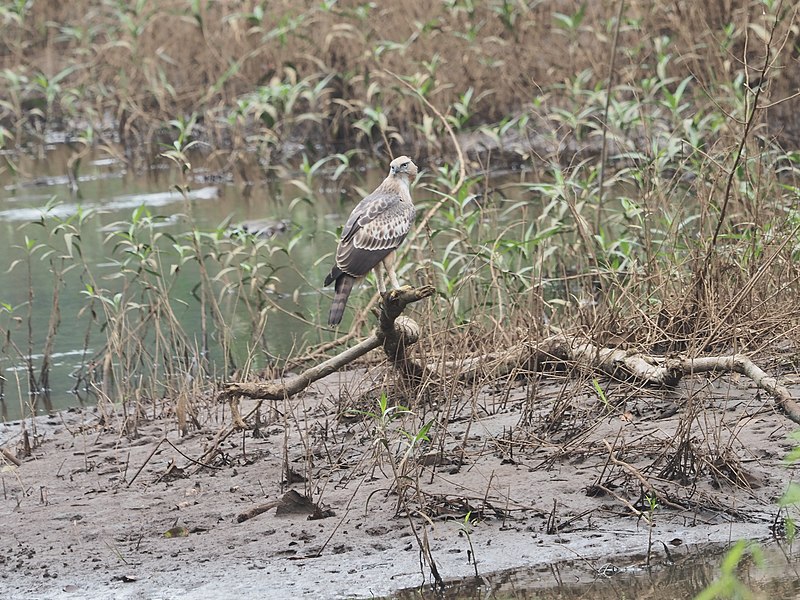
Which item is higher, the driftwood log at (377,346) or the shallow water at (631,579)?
the driftwood log at (377,346)

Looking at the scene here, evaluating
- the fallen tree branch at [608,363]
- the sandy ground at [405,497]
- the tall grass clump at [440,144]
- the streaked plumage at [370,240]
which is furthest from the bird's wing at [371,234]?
the sandy ground at [405,497]

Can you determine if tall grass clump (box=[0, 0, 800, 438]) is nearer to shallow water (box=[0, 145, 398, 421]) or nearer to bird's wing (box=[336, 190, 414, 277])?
shallow water (box=[0, 145, 398, 421])

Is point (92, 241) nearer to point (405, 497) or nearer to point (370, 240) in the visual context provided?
point (370, 240)


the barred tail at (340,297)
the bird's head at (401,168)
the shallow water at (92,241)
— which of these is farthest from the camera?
the shallow water at (92,241)

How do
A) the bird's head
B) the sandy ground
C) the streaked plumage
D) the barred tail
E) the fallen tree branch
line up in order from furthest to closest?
the bird's head
the streaked plumage
the barred tail
the fallen tree branch
the sandy ground

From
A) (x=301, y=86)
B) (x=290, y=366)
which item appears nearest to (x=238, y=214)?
(x=301, y=86)

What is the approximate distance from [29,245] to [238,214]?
16.3 ft

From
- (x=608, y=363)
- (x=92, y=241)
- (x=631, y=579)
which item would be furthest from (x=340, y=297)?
(x=92, y=241)

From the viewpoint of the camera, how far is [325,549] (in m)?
4.75

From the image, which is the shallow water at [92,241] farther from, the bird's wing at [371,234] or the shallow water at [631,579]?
the shallow water at [631,579]

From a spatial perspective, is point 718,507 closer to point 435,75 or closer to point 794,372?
point 794,372

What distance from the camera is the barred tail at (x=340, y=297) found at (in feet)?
19.9

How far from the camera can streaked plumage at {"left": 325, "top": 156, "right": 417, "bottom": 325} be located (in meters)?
6.38

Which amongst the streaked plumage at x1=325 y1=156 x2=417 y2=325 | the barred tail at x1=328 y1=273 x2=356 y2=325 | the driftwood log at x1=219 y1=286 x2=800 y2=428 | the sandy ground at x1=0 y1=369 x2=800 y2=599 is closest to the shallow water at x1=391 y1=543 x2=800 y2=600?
the sandy ground at x1=0 y1=369 x2=800 y2=599
